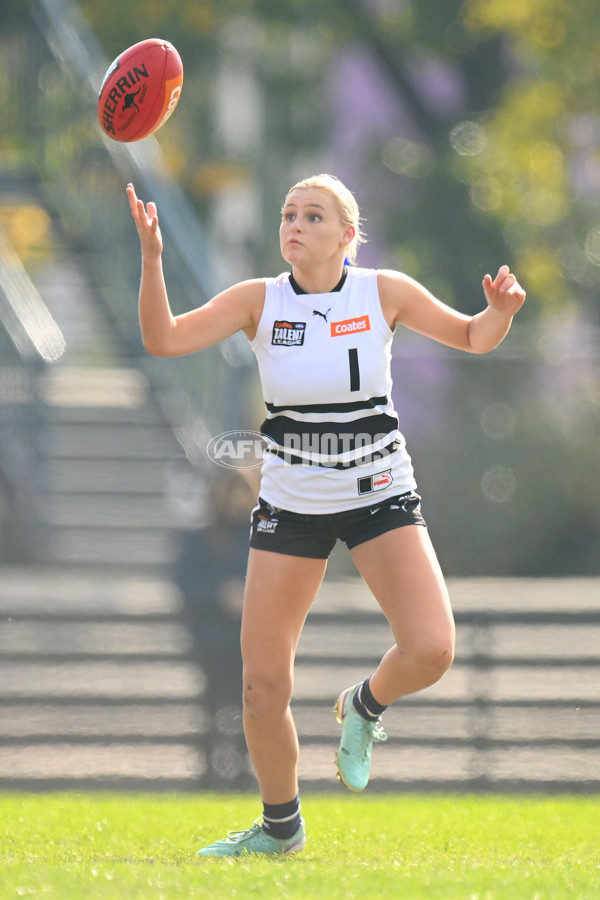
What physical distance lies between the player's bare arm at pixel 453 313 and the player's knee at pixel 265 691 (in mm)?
1226

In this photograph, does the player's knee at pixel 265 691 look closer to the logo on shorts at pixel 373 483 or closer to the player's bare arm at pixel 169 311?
the logo on shorts at pixel 373 483

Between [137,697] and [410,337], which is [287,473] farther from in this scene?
[410,337]

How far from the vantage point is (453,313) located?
471 cm

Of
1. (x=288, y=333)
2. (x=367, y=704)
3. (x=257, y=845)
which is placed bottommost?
(x=257, y=845)

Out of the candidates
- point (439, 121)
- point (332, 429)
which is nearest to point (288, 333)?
point (332, 429)

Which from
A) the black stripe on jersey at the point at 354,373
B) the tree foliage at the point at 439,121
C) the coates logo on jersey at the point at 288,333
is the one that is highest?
the tree foliage at the point at 439,121

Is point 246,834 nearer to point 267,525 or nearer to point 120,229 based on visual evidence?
point 267,525

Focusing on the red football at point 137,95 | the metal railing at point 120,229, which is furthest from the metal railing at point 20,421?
the red football at point 137,95

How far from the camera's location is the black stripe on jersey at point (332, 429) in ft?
14.8

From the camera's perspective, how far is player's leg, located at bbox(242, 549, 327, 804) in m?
4.52

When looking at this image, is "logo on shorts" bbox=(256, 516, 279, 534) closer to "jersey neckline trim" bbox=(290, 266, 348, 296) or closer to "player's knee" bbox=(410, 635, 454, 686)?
"player's knee" bbox=(410, 635, 454, 686)

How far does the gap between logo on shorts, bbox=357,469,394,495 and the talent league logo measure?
171 inches

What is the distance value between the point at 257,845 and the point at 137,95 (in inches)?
104

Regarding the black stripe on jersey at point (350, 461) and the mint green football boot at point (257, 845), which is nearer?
the black stripe on jersey at point (350, 461)
